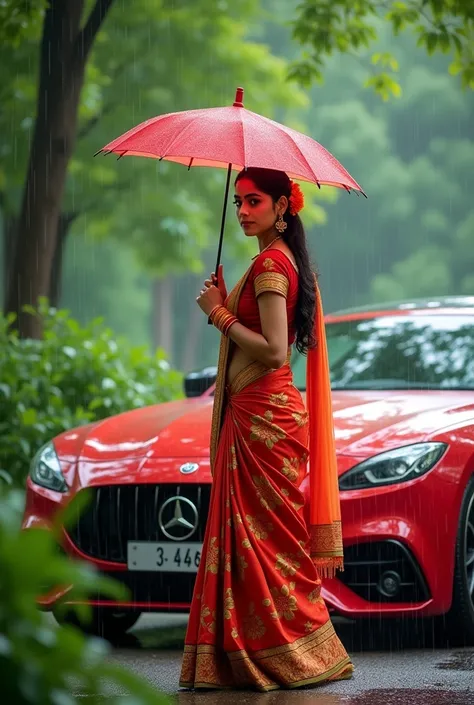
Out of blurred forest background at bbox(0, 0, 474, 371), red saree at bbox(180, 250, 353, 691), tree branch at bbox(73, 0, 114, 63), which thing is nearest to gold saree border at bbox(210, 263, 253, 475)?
red saree at bbox(180, 250, 353, 691)

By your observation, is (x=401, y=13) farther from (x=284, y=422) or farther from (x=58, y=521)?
(x=58, y=521)

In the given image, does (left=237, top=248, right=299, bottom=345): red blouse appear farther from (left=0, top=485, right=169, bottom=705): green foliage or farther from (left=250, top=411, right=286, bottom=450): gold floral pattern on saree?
(left=0, top=485, right=169, bottom=705): green foliage

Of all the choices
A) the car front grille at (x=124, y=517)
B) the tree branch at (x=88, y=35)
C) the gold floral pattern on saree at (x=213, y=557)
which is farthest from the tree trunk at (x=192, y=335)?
the gold floral pattern on saree at (x=213, y=557)

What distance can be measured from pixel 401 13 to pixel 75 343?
4.60m

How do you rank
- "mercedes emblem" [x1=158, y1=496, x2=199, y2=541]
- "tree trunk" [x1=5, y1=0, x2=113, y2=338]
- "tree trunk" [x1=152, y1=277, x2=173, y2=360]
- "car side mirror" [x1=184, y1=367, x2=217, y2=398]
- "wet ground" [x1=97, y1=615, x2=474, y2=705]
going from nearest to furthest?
"wet ground" [x1=97, y1=615, x2=474, y2=705], "mercedes emblem" [x1=158, y1=496, x2=199, y2=541], "car side mirror" [x1=184, y1=367, x2=217, y2=398], "tree trunk" [x1=5, y1=0, x2=113, y2=338], "tree trunk" [x1=152, y1=277, x2=173, y2=360]

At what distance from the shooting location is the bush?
337 inches

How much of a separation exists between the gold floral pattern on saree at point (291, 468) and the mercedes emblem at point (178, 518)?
78 cm

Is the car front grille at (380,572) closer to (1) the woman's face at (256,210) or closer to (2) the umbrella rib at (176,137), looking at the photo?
(1) the woman's face at (256,210)

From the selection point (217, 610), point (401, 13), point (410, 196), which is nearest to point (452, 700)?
point (217, 610)

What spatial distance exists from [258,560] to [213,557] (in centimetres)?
15

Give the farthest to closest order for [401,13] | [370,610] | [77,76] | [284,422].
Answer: [401,13] → [77,76] → [370,610] → [284,422]

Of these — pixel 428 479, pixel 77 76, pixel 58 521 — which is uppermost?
pixel 77 76

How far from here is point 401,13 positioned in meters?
12.2

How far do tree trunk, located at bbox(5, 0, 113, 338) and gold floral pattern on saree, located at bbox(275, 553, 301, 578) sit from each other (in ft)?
Answer: 20.7
